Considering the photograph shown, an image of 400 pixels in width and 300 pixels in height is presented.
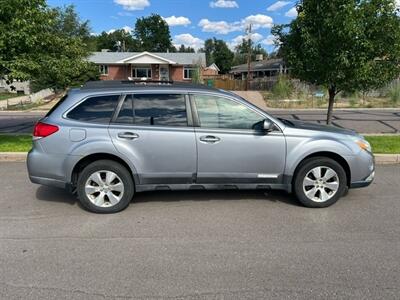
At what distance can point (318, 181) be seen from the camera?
5133 mm

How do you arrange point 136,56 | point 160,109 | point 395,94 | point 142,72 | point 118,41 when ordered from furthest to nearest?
point 118,41, point 142,72, point 136,56, point 395,94, point 160,109

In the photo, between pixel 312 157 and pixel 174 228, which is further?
pixel 312 157

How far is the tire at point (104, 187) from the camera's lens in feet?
16.1

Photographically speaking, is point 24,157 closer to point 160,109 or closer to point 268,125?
point 160,109

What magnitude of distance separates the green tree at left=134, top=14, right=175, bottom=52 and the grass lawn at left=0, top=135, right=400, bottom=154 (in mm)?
99909

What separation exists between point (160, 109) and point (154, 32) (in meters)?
110

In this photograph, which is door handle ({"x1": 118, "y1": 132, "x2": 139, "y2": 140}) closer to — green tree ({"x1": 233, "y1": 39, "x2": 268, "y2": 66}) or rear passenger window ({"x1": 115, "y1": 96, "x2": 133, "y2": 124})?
rear passenger window ({"x1": 115, "y1": 96, "x2": 133, "y2": 124})

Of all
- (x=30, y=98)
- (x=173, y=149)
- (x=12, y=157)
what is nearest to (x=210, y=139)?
(x=173, y=149)

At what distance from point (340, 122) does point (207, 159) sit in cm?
1218

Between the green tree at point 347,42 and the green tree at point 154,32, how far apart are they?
10132 cm

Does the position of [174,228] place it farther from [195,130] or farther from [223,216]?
[195,130]

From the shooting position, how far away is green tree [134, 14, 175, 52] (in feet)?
351

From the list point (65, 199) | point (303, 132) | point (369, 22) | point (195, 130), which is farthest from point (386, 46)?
point (65, 199)

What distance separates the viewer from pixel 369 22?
8219 mm
